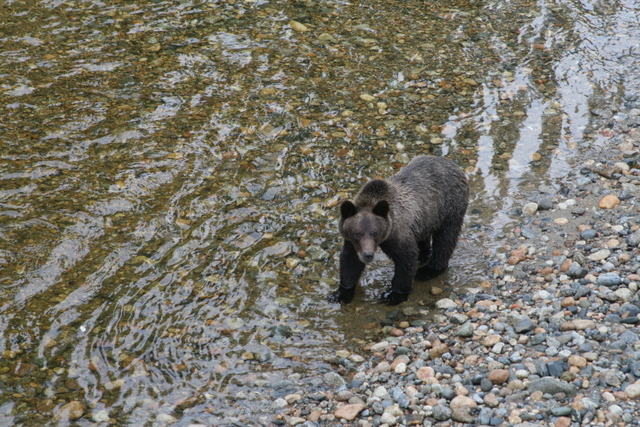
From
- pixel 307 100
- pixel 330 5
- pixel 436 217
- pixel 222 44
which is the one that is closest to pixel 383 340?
pixel 436 217

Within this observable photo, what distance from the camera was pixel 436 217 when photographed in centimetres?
874

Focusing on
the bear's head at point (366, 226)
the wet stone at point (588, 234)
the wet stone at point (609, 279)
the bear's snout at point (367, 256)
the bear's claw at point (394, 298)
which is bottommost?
the bear's claw at point (394, 298)

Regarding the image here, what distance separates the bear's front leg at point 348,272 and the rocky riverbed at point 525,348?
27.5 inches

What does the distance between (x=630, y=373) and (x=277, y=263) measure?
15.4 ft

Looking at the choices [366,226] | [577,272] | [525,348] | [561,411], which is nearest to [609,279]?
[577,272]

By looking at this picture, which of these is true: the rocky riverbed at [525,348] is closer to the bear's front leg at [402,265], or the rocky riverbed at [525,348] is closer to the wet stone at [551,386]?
the wet stone at [551,386]

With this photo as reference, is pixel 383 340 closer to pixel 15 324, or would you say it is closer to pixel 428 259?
pixel 428 259

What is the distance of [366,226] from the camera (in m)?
7.90

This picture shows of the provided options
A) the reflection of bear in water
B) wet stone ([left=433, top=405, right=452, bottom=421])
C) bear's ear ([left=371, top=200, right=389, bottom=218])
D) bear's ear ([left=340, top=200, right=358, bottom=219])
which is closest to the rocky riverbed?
wet stone ([left=433, top=405, right=452, bottom=421])

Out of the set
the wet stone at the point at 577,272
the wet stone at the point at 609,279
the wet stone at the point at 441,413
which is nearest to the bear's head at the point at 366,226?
the wet stone at the point at 441,413

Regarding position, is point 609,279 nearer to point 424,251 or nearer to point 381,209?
point 424,251

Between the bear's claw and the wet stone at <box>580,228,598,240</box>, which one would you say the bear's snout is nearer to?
the bear's claw

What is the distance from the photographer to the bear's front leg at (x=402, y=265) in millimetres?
8328

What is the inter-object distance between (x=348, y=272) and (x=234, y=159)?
350cm
